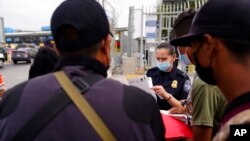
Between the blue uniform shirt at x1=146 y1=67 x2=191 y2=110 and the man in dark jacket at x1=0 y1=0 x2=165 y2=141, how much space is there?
209cm

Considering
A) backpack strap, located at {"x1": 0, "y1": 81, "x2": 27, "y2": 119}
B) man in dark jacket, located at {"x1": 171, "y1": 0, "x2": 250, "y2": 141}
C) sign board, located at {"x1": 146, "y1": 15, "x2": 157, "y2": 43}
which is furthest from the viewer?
sign board, located at {"x1": 146, "y1": 15, "x2": 157, "y2": 43}

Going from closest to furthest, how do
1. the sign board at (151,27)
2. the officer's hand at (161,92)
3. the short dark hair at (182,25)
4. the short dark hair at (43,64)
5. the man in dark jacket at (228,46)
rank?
the man in dark jacket at (228,46) → the short dark hair at (182,25) → the officer's hand at (161,92) → the short dark hair at (43,64) → the sign board at (151,27)

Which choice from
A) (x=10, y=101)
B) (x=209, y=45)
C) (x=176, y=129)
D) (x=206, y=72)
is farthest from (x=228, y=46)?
(x=176, y=129)

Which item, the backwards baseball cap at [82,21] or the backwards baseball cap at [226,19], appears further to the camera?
the backwards baseball cap at [82,21]

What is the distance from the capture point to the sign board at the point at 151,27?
33.6 ft

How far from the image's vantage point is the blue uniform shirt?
3676 millimetres

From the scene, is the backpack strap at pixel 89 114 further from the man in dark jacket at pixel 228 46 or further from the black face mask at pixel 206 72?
the black face mask at pixel 206 72

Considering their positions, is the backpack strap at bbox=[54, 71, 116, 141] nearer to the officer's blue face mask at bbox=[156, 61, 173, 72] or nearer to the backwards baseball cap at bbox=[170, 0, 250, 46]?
the backwards baseball cap at bbox=[170, 0, 250, 46]

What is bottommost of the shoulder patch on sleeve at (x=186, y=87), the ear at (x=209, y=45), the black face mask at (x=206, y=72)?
the shoulder patch on sleeve at (x=186, y=87)

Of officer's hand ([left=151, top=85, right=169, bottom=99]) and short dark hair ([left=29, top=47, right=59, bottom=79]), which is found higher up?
short dark hair ([left=29, top=47, right=59, bottom=79])

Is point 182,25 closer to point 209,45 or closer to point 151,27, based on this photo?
point 209,45

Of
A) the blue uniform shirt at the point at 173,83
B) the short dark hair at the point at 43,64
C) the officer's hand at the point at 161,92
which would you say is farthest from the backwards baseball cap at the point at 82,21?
the blue uniform shirt at the point at 173,83

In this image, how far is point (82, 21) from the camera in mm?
1509

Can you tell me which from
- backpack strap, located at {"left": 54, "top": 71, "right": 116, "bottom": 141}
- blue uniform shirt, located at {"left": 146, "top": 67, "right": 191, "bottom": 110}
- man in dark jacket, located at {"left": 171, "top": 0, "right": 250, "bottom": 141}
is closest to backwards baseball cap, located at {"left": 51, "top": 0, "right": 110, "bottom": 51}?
backpack strap, located at {"left": 54, "top": 71, "right": 116, "bottom": 141}
